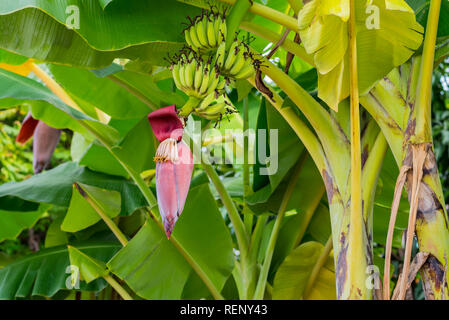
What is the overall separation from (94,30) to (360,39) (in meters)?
0.50

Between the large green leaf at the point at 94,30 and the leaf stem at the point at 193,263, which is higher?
the large green leaf at the point at 94,30

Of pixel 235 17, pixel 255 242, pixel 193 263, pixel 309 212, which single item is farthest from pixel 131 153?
pixel 235 17

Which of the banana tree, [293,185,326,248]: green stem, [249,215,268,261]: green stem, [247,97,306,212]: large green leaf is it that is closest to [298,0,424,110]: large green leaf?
the banana tree

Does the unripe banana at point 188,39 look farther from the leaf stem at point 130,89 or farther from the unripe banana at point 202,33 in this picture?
the leaf stem at point 130,89

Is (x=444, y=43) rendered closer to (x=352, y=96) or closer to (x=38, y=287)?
(x=352, y=96)

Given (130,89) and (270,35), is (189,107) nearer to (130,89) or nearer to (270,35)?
(270,35)

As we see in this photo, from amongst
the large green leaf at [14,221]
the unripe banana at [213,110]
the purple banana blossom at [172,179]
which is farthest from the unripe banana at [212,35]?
the large green leaf at [14,221]

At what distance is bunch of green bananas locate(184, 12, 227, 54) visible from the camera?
0.77m

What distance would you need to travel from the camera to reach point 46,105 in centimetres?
147

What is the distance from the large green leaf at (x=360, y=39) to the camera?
74 centimetres

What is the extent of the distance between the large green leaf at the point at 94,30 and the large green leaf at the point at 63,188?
0.56 meters

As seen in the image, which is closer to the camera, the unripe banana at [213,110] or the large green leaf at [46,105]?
the unripe banana at [213,110]

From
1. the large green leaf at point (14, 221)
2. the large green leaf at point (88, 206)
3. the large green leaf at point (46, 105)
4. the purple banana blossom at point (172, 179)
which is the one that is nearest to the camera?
the purple banana blossom at point (172, 179)

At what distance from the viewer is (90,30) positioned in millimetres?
838
